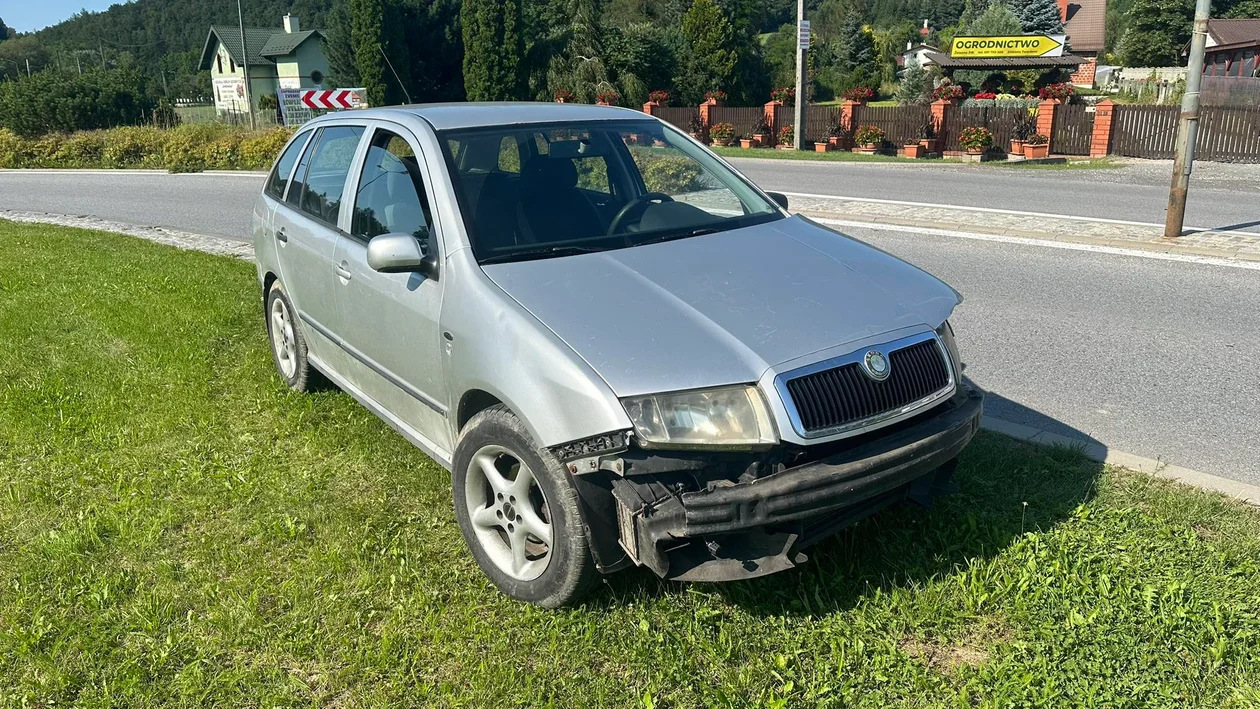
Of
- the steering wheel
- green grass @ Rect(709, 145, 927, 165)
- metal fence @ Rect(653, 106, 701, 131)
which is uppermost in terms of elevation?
the steering wheel

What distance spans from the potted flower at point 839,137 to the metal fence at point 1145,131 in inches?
282

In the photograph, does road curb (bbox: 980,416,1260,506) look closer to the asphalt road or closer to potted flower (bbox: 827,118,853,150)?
the asphalt road

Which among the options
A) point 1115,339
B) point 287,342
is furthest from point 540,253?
point 1115,339

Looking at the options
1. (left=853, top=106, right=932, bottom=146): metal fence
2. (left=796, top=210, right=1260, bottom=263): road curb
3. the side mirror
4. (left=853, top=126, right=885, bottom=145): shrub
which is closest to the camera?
the side mirror

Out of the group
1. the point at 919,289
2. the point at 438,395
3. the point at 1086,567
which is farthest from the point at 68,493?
the point at 1086,567

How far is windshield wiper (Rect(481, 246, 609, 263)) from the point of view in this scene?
3.58 metres

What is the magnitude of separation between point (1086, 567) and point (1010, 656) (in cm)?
68

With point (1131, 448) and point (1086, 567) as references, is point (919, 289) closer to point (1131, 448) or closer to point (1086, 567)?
point (1086, 567)

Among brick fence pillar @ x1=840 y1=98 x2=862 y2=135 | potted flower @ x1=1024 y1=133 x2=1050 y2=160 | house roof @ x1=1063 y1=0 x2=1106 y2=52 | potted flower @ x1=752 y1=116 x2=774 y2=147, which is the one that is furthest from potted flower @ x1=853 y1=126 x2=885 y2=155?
house roof @ x1=1063 y1=0 x2=1106 y2=52

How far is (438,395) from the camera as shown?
3697mm

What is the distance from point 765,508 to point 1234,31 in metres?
64.4

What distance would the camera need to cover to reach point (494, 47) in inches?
1607

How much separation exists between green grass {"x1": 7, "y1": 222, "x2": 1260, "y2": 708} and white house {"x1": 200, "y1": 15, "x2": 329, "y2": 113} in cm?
7499

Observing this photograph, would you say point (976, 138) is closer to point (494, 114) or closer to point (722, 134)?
point (722, 134)
